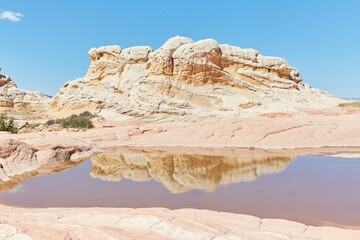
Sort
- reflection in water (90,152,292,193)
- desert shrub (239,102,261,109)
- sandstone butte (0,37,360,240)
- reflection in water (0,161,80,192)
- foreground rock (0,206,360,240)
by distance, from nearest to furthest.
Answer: foreground rock (0,206,360,240) → sandstone butte (0,37,360,240) → reflection in water (0,161,80,192) → reflection in water (90,152,292,193) → desert shrub (239,102,261,109)

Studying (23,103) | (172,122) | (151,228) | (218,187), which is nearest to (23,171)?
(218,187)

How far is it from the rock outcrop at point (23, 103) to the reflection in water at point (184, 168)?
3453 cm

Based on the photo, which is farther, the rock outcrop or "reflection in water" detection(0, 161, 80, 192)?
the rock outcrop

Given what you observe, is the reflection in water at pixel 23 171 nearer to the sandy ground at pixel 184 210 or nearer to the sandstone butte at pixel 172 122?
the sandstone butte at pixel 172 122

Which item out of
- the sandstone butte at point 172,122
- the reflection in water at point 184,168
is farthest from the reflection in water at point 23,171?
the reflection in water at point 184,168

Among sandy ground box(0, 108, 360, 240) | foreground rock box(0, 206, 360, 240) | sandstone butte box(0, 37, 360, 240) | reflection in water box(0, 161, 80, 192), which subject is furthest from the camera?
reflection in water box(0, 161, 80, 192)

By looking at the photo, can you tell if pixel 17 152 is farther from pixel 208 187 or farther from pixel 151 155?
pixel 208 187

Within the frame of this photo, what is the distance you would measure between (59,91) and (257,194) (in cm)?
4615

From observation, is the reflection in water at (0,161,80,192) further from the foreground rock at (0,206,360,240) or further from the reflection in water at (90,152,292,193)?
the foreground rock at (0,206,360,240)

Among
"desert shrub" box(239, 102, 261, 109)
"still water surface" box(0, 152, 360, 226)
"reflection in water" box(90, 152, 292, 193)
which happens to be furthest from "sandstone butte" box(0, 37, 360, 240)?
"still water surface" box(0, 152, 360, 226)

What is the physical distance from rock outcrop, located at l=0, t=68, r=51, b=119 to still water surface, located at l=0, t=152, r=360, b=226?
36.5 m

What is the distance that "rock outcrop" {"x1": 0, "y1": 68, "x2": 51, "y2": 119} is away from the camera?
4956cm

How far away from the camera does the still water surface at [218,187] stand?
9414 mm

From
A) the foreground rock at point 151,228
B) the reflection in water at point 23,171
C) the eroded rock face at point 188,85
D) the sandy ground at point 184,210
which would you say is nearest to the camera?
the foreground rock at point 151,228
